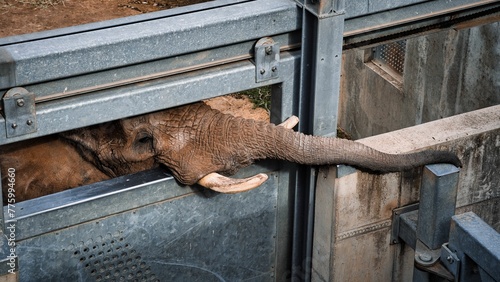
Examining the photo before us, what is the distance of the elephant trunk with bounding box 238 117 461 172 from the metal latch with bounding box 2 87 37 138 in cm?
121

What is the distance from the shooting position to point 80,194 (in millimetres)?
5613

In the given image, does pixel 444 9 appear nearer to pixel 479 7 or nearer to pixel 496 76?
pixel 479 7

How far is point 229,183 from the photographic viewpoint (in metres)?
5.59

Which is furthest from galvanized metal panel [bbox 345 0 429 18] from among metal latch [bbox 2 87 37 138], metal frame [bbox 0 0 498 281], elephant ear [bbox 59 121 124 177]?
metal latch [bbox 2 87 37 138]

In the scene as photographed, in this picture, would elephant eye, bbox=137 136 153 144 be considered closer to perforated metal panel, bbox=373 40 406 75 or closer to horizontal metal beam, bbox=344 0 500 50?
horizontal metal beam, bbox=344 0 500 50

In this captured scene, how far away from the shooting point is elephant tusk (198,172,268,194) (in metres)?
5.49

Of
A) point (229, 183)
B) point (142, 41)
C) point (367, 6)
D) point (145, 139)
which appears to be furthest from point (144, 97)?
point (367, 6)

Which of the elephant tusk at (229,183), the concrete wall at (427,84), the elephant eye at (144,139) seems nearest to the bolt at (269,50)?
the elephant tusk at (229,183)

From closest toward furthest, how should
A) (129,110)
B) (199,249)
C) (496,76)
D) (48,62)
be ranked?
1. (48,62)
2. (129,110)
3. (199,249)
4. (496,76)

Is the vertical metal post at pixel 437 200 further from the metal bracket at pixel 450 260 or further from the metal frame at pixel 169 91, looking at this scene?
the metal frame at pixel 169 91

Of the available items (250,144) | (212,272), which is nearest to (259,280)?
(212,272)

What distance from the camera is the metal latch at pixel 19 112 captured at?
4992mm

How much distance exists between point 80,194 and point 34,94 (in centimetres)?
73

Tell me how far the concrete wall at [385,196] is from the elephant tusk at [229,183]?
680 mm
